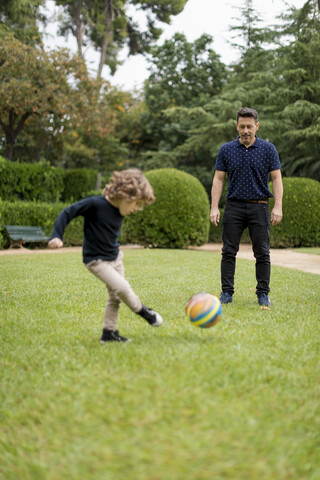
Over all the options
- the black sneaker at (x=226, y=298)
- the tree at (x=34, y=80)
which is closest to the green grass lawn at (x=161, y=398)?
the black sneaker at (x=226, y=298)

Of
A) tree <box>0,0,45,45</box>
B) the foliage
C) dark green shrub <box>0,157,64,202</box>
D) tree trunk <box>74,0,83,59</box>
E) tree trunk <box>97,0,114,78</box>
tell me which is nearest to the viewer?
dark green shrub <box>0,157,64,202</box>

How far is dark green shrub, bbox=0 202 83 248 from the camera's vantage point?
15.1m

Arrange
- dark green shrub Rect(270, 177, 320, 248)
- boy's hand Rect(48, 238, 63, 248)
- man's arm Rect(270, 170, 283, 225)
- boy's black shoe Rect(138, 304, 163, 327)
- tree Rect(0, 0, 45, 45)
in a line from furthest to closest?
tree Rect(0, 0, 45, 45), dark green shrub Rect(270, 177, 320, 248), man's arm Rect(270, 170, 283, 225), boy's black shoe Rect(138, 304, 163, 327), boy's hand Rect(48, 238, 63, 248)

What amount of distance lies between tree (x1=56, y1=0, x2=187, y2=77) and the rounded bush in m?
14.9

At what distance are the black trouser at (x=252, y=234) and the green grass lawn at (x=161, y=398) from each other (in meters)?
0.73

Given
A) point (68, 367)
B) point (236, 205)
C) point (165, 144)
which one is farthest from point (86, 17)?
point (68, 367)

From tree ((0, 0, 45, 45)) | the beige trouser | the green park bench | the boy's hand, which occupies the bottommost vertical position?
the green park bench

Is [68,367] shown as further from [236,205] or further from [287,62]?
[287,62]

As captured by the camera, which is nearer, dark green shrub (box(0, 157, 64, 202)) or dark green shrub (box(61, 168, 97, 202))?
dark green shrub (box(0, 157, 64, 202))

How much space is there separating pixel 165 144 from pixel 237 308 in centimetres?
2043

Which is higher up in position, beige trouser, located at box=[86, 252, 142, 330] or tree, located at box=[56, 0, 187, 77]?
tree, located at box=[56, 0, 187, 77]

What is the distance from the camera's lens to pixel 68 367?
2.89 meters

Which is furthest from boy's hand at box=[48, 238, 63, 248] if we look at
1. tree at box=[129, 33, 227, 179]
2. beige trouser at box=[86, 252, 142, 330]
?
tree at box=[129, 33, 227, 179]

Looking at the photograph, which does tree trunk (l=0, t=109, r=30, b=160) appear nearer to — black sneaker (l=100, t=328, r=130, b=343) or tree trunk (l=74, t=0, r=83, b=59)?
tree trunk (l=74, t=0, r=83, b=59)
